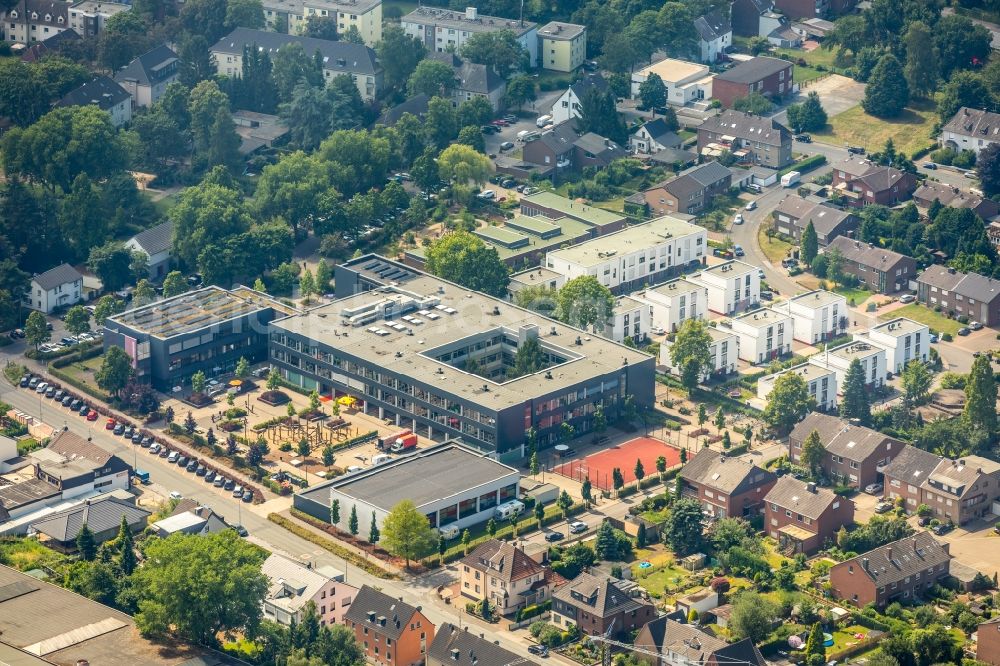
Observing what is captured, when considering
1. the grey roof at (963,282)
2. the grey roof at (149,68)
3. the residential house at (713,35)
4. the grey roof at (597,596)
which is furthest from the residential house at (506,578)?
the residential house at (713,35)

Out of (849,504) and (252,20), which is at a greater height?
(252,20)

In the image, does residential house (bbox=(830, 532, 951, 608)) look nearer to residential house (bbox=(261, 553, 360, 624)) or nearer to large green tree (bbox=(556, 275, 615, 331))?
residential house (bbox=(261, 553, 360, 624))

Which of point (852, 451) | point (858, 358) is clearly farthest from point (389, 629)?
point (858, 358)

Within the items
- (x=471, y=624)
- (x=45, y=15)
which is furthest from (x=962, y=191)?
(x=45, y=15)

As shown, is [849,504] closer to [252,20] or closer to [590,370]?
[590,370]

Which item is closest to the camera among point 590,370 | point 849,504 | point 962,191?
point 849,504

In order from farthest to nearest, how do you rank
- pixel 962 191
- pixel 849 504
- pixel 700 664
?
pixel 962 191 < pixel 849 504 < pixel 700 664
